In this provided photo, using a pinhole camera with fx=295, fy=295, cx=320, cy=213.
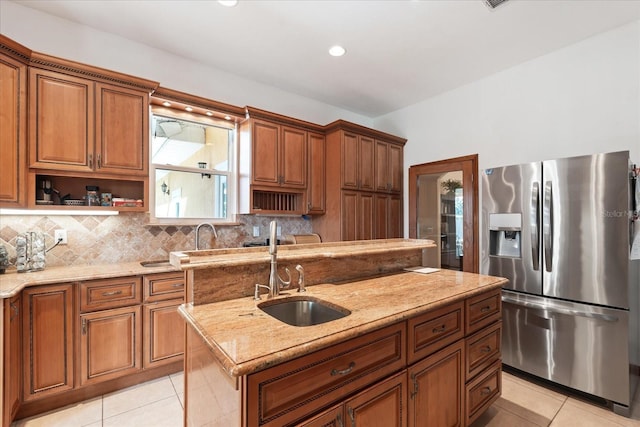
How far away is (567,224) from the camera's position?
241 centimetres

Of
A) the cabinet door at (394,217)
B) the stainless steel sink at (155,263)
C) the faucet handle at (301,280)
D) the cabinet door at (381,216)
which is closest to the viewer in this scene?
the faucet handle at (301,280)

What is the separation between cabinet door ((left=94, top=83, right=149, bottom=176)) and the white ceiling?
0.68 m

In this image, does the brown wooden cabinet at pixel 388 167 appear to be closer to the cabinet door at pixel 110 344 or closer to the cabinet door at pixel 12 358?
the cabinet door at pixel 110 344

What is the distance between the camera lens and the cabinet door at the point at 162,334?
8.19ft

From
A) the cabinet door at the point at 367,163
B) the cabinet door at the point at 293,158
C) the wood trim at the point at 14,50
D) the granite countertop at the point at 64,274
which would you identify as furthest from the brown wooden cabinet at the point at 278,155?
the wood trim at the point at 14,50

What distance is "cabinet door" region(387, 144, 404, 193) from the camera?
4.43m

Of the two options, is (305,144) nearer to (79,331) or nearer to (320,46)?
(320,46)

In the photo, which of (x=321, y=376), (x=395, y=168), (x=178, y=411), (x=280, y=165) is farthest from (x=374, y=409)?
(x=395, y=168)

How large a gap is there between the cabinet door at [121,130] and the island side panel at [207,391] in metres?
1.92

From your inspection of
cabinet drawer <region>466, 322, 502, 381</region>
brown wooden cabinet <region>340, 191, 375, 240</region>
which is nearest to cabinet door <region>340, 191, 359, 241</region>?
brown wooden cabinet <region>340, 191, 375, 240</region>

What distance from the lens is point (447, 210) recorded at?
155 inches

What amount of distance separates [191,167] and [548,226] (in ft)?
12.0

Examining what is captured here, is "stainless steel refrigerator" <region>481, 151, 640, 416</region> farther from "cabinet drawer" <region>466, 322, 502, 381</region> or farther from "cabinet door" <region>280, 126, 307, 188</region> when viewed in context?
"cabinet door" <region>280, 126, 307, 188</region>

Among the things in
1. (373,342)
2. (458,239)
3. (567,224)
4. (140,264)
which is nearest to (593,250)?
(567,224)
